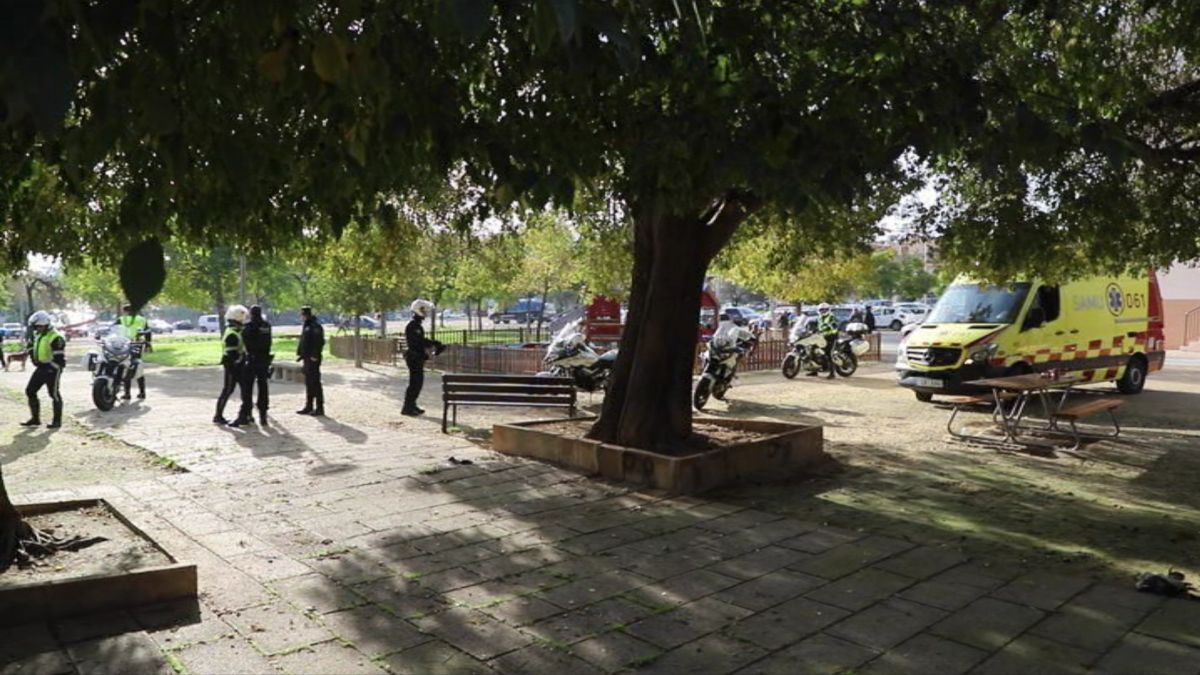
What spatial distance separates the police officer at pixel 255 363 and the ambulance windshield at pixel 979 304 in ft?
33.6

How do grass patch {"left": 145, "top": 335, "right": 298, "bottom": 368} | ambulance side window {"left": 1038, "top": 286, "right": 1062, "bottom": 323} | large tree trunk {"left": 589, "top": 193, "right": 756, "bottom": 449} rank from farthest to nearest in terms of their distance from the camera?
grass patch {"left": 145, "top": 335, "right": 298, "bottom": 368}, ambulance side window {"left": 1038, "top": 286, "right": 1062, "bottom": 323}, large tree trunk {"left": 589, "top": 193, "right": 756, "bottom": 449}

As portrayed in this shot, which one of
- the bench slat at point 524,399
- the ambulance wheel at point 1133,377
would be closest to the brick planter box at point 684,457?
the bench slat at point 524,399

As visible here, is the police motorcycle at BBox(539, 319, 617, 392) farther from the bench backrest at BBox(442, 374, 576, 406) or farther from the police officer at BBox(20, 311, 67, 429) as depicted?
the police officer at BBox(20, 311, 67, 429)

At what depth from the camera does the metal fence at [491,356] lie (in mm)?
17922

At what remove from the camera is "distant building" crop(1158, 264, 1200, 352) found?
2791 centimetres

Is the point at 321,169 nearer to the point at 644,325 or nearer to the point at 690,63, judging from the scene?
the point at 690,63

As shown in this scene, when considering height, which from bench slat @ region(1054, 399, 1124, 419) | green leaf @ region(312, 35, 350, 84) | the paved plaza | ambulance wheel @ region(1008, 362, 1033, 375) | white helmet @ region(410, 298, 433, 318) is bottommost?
the paved plaza

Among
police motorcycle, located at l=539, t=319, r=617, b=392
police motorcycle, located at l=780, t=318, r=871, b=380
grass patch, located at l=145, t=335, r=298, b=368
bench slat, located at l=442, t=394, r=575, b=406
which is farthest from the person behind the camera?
grass patch, located at l=145, t=335, r=298, b=368

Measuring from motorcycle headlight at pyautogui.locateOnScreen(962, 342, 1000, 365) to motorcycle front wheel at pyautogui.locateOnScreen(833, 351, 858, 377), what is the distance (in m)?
6.02

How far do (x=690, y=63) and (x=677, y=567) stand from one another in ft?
9.63

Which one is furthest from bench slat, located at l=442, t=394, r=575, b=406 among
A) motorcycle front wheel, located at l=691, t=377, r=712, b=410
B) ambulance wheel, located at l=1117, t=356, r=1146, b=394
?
ambulance wheel, located at l=1117, t=356, r=1146, b=394

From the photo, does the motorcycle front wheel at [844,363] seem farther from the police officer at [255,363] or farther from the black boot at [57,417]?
the black boot at [57,417]

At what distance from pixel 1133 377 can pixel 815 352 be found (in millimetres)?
5926

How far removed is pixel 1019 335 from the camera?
12.7 meters
